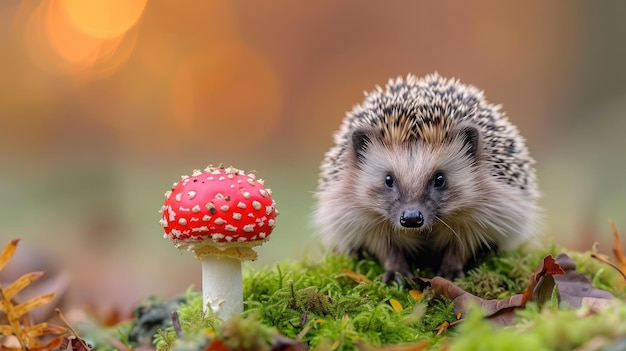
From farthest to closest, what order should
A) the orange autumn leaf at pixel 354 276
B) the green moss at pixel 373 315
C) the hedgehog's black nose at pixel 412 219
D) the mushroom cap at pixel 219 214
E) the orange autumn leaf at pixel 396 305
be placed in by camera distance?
the orange autumn leaf at pixel 354 276 → the hedgehog's black nose at pixel 412 219 → the orange autumn leaf at pixel 396 305 → the mushroom cap at pixel 219 214 → the green moss at pixel 373 315

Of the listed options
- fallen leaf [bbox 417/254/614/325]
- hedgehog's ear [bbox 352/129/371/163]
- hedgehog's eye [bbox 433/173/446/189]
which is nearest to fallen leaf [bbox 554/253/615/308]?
fallen leaf [bbox 417/254/614/325]

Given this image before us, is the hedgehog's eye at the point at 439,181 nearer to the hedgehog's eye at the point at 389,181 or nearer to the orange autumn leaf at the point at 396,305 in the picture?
the hedgehog's eye at the point at 389,181

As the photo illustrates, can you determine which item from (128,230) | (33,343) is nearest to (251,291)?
(33,343)

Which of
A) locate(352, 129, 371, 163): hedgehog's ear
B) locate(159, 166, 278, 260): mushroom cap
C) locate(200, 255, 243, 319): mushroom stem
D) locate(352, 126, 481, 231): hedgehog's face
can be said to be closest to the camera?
locate(159, 166, 278, 260): mushroom cap

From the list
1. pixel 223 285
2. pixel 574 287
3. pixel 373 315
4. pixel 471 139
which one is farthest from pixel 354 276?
pixel 574 287

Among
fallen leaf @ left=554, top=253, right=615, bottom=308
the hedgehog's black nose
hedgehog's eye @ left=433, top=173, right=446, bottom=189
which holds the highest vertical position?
hedgehog's eye @ left=433, top=173, right=446, bottom=189

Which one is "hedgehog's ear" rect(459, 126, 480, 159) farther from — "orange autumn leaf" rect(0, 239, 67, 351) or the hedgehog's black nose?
"orange autumn leaf" rect(0, 239, 67, 351)

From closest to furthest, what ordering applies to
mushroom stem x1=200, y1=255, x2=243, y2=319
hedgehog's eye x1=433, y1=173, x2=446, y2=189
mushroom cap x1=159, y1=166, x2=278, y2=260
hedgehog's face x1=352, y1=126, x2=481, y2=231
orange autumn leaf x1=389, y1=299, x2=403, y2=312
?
mushroom cap x1=159, y1=166, x2=278, y2=260 → mushroom stem x1=200, y1=255, x2=243, y2=319 → orange autumn leaf x1=389, y1=299, x2=403, y2=312 → hedgehog's face x1=352, y1=126, x2=481, y2=231 → hedgehog's eye x1=433, y1=173, x2=446, y2=189

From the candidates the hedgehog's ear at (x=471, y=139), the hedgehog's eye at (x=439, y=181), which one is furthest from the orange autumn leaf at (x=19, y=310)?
the hedgehog's ear at (x=471, y=139)
